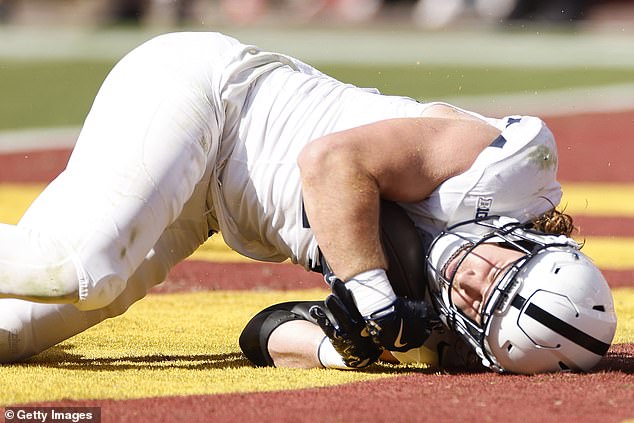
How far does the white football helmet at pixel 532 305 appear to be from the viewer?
3.71m

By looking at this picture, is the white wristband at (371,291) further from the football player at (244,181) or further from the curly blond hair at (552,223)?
the curly blond hair at (552,223)

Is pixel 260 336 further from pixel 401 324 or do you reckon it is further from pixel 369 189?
pixel 369 189

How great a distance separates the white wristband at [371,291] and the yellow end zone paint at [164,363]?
0.26 metres

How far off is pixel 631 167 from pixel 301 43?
13.0 meters

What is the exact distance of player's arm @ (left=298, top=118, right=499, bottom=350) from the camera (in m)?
3.77

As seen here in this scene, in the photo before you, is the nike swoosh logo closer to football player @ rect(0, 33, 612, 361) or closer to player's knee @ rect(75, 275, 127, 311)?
football player @ rect(0, 33, 612, 361)

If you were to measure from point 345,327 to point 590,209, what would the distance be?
5304mm

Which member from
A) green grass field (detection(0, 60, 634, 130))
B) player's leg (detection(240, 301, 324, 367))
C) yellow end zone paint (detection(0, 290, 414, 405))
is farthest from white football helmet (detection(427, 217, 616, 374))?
green grass field (detection(0, 60, 634, 130))

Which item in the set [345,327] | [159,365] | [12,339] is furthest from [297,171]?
[12,339]

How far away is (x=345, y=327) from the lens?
3766mm

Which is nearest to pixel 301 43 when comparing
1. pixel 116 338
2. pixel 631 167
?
pixel 631 167

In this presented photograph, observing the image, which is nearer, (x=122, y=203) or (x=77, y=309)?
(x=122, y=203)

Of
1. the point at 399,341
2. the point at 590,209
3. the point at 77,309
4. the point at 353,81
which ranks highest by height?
the point at 399,341

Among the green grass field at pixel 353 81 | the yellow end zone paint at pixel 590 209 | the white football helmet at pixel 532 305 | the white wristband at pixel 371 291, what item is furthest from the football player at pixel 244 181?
the green grass field at pixel 353 81
